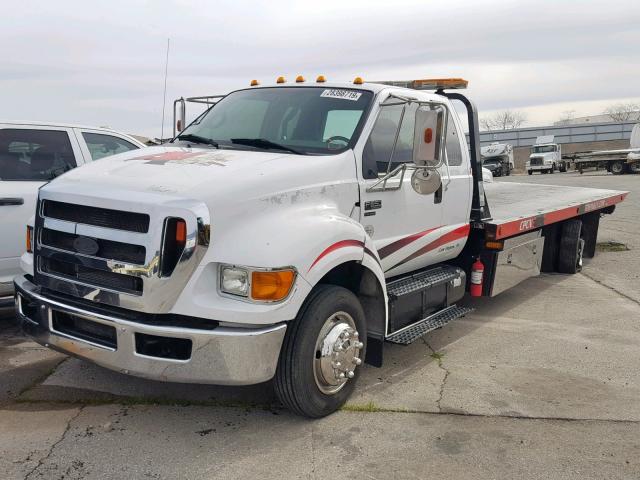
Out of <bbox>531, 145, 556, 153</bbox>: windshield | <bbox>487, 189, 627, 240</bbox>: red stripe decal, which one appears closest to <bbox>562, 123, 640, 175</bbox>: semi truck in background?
<bbox>531, 145, 556, 153</bbox>: windshield

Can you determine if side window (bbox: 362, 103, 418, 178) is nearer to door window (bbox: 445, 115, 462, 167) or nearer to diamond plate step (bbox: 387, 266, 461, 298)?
door window (bbox: 445, 115, 462, 167)

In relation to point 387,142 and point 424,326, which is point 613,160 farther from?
point 387,142

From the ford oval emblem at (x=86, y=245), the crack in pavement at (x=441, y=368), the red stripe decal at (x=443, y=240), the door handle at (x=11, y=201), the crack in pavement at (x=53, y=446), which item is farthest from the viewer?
the door handle at (x=11, y=201)

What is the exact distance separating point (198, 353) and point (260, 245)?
67 cm

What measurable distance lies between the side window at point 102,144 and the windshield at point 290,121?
1363 millimetres

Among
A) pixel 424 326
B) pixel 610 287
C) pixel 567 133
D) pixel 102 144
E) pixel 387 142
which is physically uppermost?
pixel 567 133

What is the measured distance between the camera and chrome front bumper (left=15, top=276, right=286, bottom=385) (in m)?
3.31

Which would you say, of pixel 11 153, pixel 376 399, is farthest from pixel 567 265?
pixel 11 153

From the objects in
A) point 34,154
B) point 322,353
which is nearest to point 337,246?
point 322,353

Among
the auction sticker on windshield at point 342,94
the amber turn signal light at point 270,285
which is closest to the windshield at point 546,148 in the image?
the auction sticker on windshield at point 342,94

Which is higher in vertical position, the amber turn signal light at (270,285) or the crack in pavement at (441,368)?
the amber turn signal light at (270,285)

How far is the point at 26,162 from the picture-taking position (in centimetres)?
545

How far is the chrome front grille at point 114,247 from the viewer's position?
3287 mm

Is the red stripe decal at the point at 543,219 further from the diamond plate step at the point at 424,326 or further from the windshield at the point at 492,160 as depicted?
the windshield at the point at 492,160
